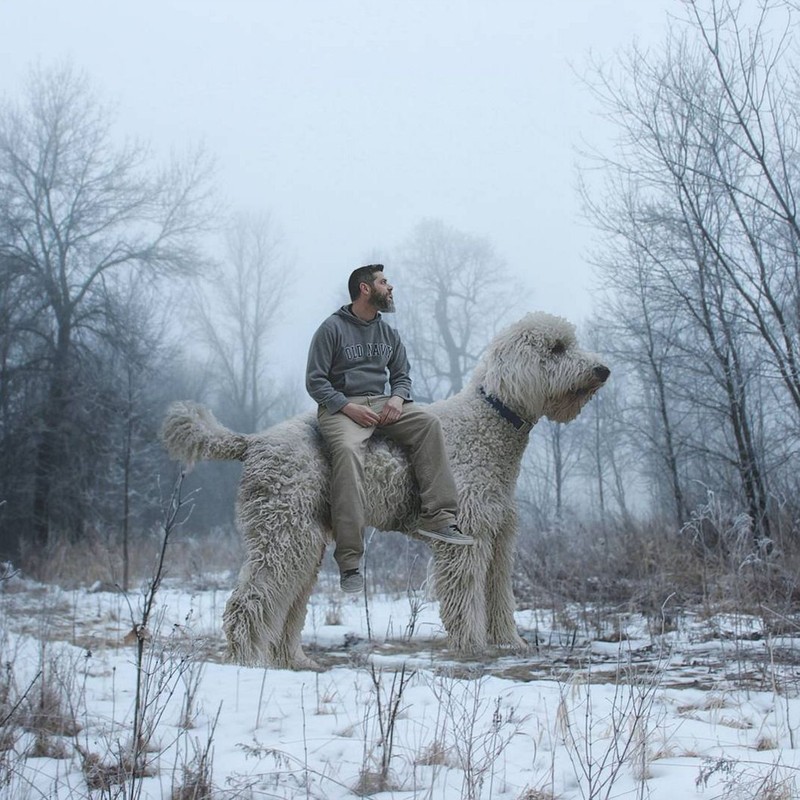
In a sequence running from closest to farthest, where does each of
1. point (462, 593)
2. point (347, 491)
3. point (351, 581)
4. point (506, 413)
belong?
point (351, 581) < point (347, 491) < point (462, 593) < point (506, 413)

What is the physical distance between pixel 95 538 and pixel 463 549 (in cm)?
1378

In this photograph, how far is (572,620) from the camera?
648 cm

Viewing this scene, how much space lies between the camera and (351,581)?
480cm

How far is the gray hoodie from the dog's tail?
671 mm

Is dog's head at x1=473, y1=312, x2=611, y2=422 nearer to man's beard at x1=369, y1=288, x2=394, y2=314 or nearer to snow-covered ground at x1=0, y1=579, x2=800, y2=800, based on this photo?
man's beard at x1=369, y1=288, x2=394, y2=314

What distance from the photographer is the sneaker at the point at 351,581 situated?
4.77m

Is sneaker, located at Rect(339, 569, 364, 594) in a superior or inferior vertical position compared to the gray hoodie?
inferior

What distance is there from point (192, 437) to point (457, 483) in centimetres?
183

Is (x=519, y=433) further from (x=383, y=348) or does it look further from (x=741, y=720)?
(x=741, y=720)

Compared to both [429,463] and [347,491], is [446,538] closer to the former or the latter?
[429,463]

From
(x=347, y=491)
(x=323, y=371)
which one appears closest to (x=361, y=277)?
(x=323, y=371)

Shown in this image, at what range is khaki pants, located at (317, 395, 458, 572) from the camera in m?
4.90

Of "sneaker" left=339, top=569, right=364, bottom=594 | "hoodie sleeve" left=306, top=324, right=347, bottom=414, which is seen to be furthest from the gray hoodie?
"sneaker" left=339, top=569, right=364, bottom=594

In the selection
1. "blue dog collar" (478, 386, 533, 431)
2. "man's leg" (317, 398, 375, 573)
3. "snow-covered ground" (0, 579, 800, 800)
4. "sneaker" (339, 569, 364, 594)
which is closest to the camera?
"snow-covered ground" (0, 579, 800, 800)
